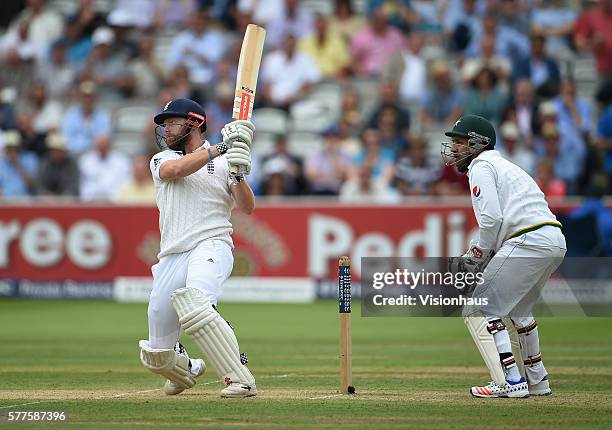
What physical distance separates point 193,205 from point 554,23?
13081mm

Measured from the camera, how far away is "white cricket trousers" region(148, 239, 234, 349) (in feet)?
26.1

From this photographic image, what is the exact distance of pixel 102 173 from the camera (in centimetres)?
1848

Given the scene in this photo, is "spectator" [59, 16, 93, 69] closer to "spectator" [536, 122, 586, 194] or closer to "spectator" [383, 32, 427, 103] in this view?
"spectator" [383, 32, 427, 103]

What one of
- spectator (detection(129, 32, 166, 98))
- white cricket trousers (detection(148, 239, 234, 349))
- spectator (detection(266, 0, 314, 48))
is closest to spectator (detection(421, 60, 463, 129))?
spectator (detection(266, 0, 314, 48))

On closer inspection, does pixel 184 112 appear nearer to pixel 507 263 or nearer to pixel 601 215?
pixel 507 263

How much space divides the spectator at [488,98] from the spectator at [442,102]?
0.97ft

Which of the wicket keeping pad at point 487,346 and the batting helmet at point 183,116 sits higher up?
the batting helmet at point 183,116

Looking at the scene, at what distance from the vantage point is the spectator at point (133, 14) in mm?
21208

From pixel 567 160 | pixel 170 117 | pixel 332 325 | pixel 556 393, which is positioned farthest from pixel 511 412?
pixel 567 160

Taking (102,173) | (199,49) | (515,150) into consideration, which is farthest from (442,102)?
(102,173)

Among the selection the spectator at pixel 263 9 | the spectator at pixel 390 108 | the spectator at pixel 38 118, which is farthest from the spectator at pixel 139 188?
the spectator at pixel 263 9

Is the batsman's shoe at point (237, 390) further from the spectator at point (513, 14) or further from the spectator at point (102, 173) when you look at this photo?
the spectator at point (513, 14)

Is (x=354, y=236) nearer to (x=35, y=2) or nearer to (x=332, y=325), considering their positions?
(x=332, y=325)

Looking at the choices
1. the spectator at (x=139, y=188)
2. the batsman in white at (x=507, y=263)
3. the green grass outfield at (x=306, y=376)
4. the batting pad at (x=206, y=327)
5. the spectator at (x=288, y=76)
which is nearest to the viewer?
the green grass outfield at (x=306, y=376)
